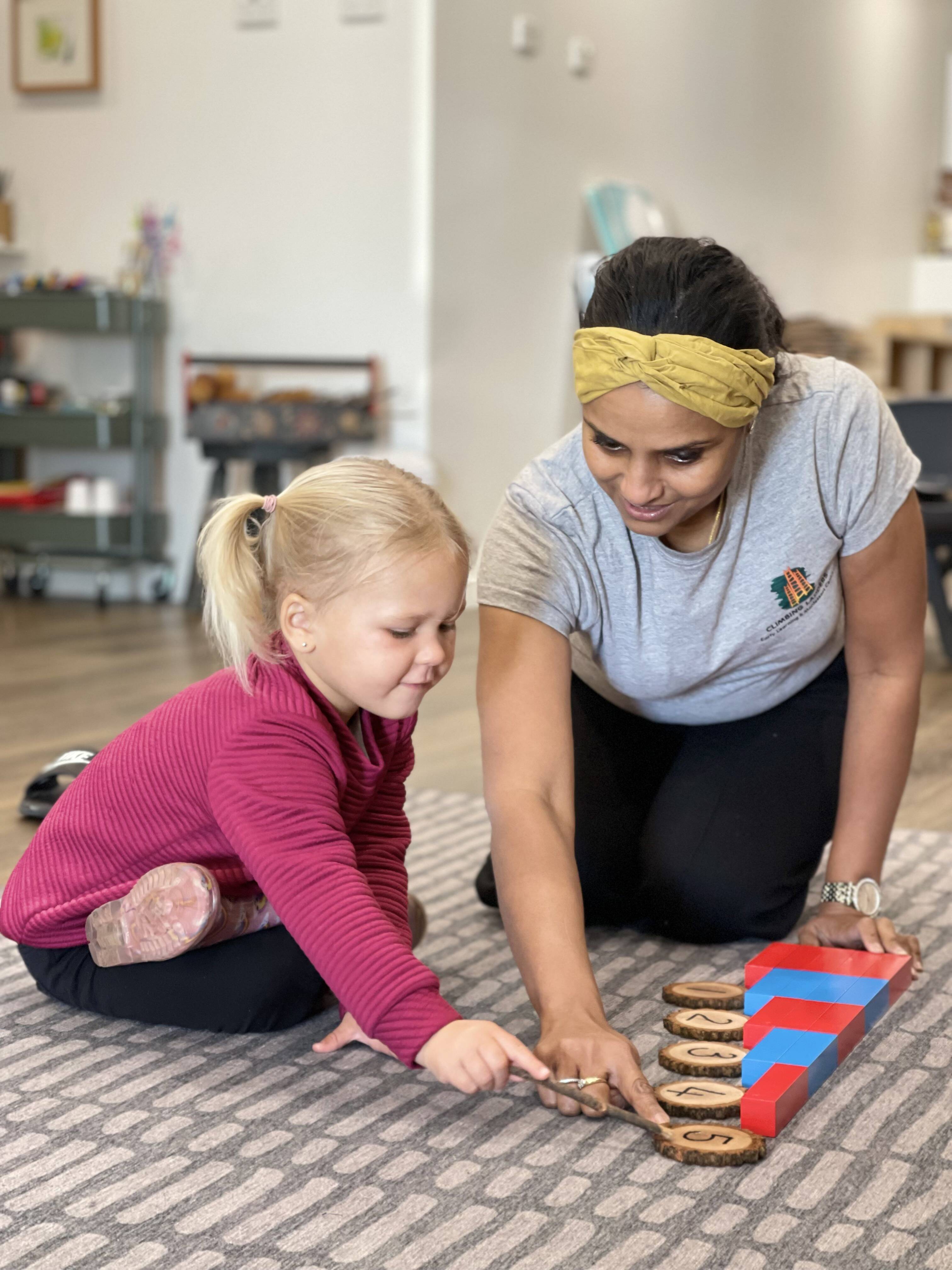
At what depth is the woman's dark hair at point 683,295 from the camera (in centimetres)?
118

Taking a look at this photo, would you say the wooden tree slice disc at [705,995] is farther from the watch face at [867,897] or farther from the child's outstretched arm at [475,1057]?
the child's outstretched arm at [475,1057]

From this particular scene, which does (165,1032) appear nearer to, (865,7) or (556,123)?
(556,123)

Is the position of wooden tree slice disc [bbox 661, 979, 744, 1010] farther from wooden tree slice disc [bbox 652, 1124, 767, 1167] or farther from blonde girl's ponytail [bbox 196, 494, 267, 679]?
blonde girl's ponytail [bbox 196, 494, 267, 679]

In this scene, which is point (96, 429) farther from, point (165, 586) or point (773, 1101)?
point (773, 1101)

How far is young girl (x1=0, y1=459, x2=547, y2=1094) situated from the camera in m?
1.07

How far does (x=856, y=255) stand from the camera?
693 centimetres

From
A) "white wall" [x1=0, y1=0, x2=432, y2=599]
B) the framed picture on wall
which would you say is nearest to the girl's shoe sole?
"white wall" [x1=0, y1=0, x2=432, y2=599]

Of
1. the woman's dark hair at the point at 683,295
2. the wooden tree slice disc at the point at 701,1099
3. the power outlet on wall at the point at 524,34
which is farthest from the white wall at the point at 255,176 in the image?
the wooden tree slice disc at the point at 701,1099

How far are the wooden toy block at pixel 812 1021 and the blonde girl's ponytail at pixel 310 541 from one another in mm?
455

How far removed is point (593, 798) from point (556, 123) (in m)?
3.42

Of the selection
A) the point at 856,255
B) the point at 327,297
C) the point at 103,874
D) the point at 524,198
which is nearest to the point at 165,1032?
the point at 103,874

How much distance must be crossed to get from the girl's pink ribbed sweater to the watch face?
46 cm

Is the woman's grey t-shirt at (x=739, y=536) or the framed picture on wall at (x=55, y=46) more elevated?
the framed picture on wall at (x=55, y=46)

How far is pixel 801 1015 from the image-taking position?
4.00 feet
